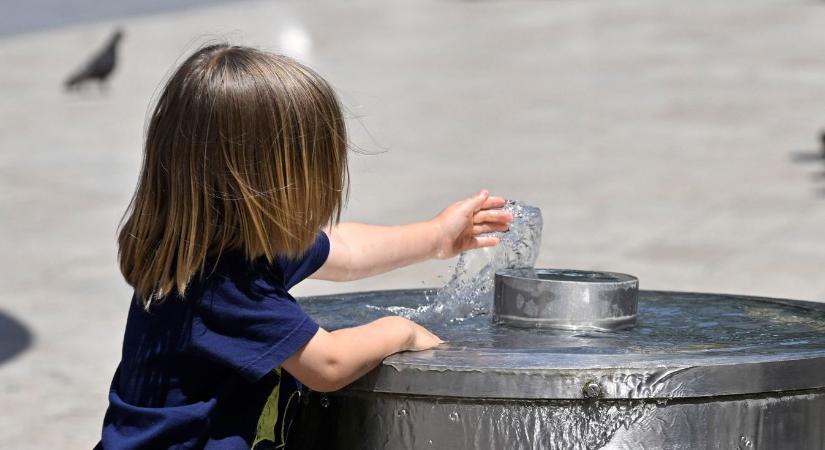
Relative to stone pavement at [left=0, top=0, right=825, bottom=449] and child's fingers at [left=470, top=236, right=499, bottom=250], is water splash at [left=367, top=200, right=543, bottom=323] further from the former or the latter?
stone pavement at [left=0, top=0, right=825, bottom=449]

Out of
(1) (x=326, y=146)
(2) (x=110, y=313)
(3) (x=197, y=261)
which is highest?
(1) (x=326, y=146)

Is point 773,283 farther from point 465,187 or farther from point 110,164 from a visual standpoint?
point 110,164

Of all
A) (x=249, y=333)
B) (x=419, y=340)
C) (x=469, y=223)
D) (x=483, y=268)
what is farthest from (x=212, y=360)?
(x=483, y=268)

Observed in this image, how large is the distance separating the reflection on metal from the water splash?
0.76 feet

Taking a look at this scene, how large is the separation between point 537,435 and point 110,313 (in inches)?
183

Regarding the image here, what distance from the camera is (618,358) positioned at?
194 cm

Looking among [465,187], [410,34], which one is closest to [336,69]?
[410,34]

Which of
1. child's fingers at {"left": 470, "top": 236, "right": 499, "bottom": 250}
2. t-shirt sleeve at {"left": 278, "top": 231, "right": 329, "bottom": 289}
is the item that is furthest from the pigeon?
t-shirt sleeve at {"left": 278, "top": 231, "right": 329, "bottom": 289}

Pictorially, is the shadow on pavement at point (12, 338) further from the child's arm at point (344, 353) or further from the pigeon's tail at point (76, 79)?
the pigeon's tail at point (76, 79)

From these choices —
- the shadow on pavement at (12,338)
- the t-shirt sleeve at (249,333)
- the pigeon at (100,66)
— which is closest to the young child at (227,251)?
the t-shirt sleeve at (249,333)

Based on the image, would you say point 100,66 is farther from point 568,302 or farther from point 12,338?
point 568,302

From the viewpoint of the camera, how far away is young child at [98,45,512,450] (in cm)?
187

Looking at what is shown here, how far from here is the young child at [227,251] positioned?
1.87 metres

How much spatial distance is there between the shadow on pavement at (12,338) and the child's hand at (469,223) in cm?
363
